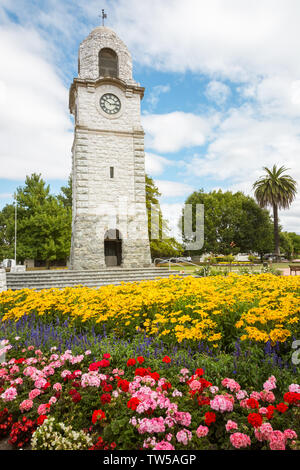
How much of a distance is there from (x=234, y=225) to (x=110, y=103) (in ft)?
85.7

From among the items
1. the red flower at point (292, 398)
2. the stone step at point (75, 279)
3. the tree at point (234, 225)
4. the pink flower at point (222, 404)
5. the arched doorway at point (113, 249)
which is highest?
the tree at point (234, 225)

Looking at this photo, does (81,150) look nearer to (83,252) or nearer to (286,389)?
(83,252)

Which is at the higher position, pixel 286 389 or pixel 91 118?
pixel 91 118

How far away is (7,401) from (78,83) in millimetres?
20518

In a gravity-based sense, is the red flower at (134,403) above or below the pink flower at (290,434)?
above

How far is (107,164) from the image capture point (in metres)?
19.2

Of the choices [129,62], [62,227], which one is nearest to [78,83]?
[129,62]

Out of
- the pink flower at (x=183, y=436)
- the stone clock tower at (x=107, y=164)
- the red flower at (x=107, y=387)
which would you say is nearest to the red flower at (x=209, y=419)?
the pink flower at (x=183, y=436)

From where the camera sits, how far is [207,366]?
10.5ft

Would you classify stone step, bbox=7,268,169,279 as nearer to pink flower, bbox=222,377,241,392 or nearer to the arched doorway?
the arched doorway

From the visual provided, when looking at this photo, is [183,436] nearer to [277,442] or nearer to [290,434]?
[277,442]

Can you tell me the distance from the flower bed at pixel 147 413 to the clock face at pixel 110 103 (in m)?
19.7

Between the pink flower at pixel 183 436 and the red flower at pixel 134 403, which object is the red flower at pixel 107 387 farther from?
the pink flower at pixel 183 436

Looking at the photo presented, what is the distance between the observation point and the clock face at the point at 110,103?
19797mm
